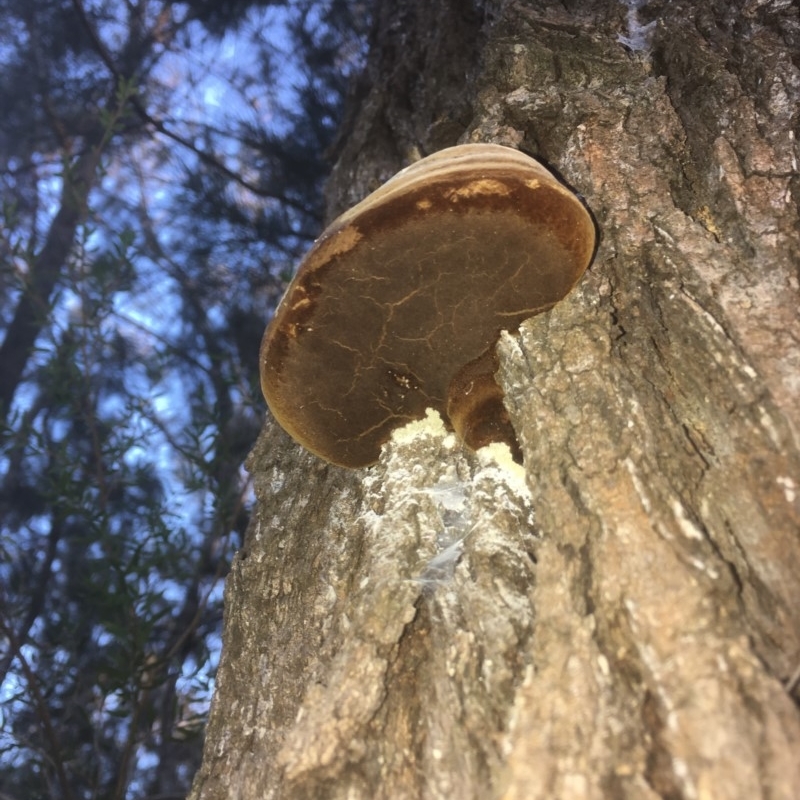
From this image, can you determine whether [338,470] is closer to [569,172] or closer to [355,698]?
[355,698]

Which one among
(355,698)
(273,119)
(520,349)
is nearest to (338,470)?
(520,349)

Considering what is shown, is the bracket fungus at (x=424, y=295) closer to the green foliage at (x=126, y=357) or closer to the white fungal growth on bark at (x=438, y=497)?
the white fungal growth on bark at (x=438, y=497)

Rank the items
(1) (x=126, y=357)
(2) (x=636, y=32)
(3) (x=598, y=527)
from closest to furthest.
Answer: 1. (3) (x=598, y=527)
2. (2) (x=636, y=32)
3. (1) (x=126, y=357)

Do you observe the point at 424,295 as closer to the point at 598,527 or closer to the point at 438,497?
the point at 438,497

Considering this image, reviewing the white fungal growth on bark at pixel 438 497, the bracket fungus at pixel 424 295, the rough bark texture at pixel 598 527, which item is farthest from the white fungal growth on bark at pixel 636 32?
the white fungal growth on bark at pixel 438 497

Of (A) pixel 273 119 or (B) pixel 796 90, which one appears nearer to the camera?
(B) pixel 796 90

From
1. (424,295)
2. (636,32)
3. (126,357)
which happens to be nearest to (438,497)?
(424,295)

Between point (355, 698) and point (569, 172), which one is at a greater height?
point (569, 172)
